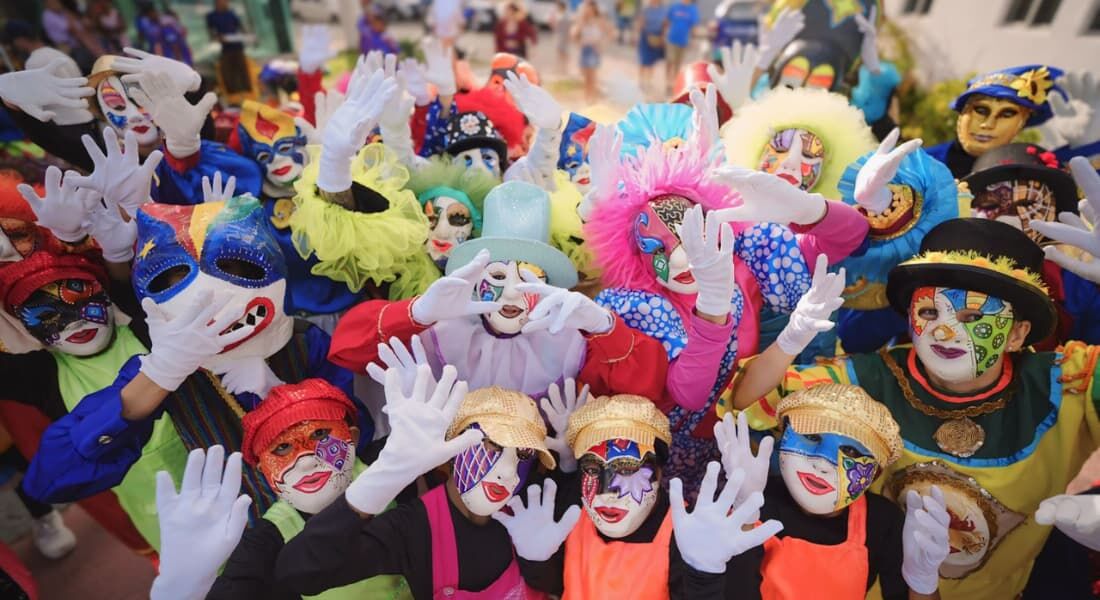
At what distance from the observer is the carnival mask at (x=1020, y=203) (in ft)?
8.32

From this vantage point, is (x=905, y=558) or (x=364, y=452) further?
(x=364, y=452)

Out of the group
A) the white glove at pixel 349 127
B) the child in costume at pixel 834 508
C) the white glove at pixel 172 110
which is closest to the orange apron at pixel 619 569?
the child in costume at pixel 834 508

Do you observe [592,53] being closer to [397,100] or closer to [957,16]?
[957,16]

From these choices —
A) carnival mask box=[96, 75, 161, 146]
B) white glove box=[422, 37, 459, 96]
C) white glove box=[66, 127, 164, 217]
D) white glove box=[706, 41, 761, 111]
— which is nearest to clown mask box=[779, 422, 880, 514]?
white glove box=[706, 41, 761, 111]

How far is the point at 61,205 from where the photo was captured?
2.11m

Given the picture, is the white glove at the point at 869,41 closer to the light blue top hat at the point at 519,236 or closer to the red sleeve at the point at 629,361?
the light blue top hat at the point at 519,236

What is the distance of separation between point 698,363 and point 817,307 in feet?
1.29

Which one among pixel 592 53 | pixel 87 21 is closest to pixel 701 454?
pixel 592 53

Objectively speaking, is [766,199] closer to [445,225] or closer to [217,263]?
[445,225]

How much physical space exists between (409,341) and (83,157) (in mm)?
2135

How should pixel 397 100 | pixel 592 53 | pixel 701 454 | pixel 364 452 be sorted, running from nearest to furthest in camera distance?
pixel 364 452
pixel 701 454
pixel 397 100
pixel 592 53

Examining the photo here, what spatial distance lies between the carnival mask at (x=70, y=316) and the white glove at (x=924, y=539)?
2.72 meters

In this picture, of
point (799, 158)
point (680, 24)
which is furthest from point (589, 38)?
point (799, 158)

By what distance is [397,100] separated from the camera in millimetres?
2891
